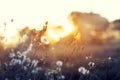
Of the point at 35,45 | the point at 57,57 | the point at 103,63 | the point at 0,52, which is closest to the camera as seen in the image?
the point at 35,45

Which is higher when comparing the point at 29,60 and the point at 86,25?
the point at 86,25

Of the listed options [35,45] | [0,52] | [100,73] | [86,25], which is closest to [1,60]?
[0,52]

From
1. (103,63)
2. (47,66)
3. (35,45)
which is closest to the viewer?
(35,45)

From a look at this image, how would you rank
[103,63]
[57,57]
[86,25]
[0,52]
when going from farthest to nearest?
[86,25], [57,57], [103,63], [0,52]

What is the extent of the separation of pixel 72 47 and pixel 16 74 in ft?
3.75

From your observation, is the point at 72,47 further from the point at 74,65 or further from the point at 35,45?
the point at 74,65

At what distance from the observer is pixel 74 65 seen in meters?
Answer: 11.2

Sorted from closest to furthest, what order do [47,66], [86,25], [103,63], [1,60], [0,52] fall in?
[1,60]
[0,52]
[47,66]
[103,63]
[86,25]

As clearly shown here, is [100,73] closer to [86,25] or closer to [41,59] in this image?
[41,59]

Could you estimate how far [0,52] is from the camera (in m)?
9.10

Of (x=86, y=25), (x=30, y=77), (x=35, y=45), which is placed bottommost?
(x=30, y=77)

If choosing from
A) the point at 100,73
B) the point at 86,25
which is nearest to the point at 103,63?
the point at 100,73

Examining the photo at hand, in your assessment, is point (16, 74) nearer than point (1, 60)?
→ Yes

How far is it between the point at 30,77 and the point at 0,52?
1541mm
